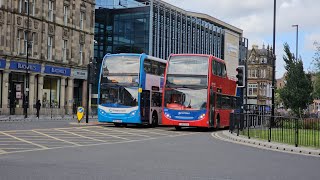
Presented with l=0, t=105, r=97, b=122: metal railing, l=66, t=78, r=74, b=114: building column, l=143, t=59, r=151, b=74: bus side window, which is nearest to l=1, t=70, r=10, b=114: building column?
l=0, t=105, r=97, b=122: metal railing

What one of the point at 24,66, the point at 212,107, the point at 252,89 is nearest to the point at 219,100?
the point at 212,107

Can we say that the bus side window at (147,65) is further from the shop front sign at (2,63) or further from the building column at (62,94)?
the building column at (62,94)

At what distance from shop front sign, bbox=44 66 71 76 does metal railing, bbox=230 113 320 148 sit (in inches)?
1260

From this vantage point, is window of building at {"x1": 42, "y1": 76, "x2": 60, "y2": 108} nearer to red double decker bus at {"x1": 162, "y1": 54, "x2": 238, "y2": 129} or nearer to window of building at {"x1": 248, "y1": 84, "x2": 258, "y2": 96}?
red double decker bus at {"x1": 162, "y1": 54, "x2": 238, "y2": 129}

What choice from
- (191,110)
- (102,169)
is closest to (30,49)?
(191,110)

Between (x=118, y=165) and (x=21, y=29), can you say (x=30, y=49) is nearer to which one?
(x=21, y=29)

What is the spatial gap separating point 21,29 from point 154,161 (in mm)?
37444

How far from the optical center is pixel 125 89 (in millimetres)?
28625

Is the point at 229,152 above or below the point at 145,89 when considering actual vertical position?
below

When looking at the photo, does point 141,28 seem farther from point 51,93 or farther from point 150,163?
point 150,163

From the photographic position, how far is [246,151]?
16.7 m

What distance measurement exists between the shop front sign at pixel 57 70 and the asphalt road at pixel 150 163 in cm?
3442

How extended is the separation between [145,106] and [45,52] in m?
24.0

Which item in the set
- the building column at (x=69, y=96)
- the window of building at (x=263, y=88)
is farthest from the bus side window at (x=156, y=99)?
the window of building at (x=263, y=88)
